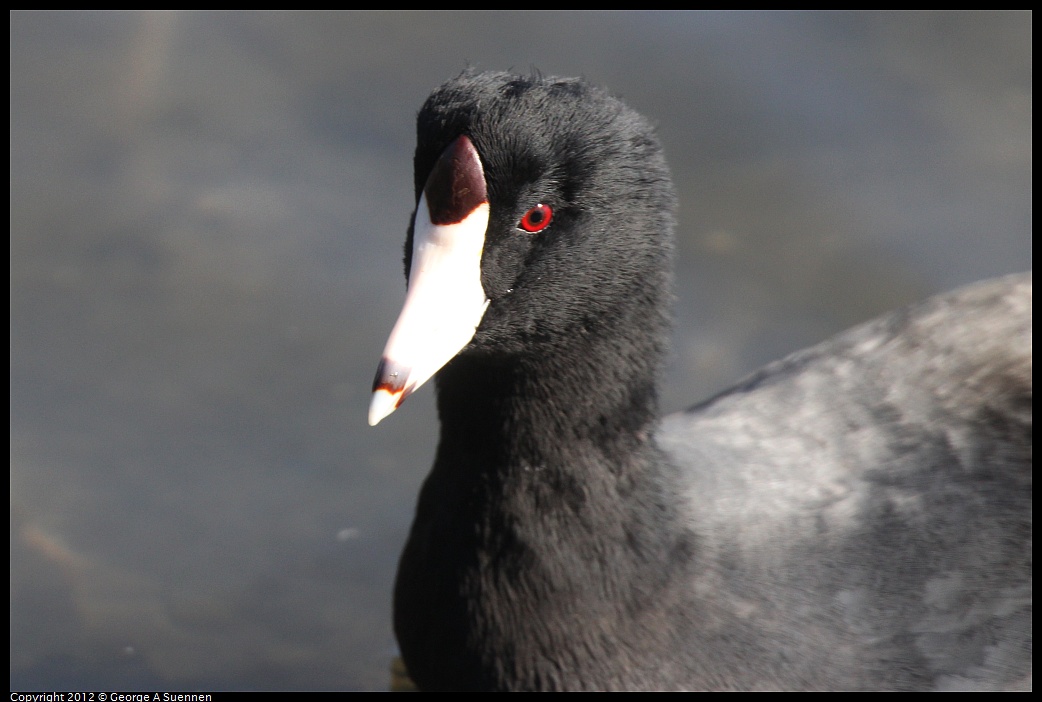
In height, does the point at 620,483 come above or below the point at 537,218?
below

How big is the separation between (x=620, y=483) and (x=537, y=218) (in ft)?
2.04

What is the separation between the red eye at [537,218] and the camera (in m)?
2.76

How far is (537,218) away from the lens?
9.12ft

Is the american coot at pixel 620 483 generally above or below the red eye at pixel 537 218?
below

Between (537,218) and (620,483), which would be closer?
(537,218)

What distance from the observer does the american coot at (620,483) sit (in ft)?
9.03

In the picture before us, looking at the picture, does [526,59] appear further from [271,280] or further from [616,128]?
[616,128]

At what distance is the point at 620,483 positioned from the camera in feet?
9.95

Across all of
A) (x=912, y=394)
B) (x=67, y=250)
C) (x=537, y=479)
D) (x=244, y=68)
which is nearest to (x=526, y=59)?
(x=244, y=68)

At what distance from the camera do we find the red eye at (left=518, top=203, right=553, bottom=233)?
276 cm

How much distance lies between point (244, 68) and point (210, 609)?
214 centimetres

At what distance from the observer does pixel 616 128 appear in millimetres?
2779

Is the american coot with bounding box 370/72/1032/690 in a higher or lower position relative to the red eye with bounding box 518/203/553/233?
lower

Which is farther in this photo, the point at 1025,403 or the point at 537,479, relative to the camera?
the point at 1025,403
